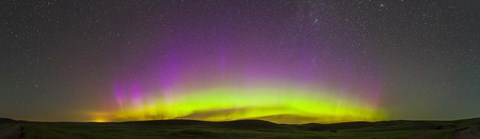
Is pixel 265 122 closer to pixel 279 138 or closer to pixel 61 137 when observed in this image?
pixel 279 138

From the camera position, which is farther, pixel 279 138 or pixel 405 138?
pixel 279 138

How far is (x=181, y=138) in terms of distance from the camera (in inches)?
3359

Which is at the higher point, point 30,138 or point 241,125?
point 241,125

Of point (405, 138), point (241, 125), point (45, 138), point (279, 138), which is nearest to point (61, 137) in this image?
point (45, 138)

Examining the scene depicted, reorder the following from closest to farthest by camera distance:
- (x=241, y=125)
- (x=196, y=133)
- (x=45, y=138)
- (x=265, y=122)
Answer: (x=45, y=138) → (x=196, y=133) → (x=241, y=125) → (x=265, y=122)

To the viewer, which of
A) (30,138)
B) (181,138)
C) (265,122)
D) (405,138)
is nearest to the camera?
(30,138)

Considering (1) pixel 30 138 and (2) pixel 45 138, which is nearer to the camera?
(1) pixel 30 138

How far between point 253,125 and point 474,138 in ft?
463

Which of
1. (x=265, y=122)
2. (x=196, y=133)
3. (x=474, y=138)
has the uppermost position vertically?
(x=265, y=122)

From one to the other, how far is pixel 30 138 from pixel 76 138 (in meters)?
13.1

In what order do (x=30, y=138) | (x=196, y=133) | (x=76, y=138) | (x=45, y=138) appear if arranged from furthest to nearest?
(x=196, y=133) → (x=76, y=138) → (x=45, y=138) → (x=30, y=138)

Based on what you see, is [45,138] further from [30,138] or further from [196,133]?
[196,133]

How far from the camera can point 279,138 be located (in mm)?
Answer: 89312

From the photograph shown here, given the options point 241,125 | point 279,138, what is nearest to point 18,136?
point 279,138
